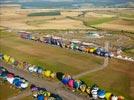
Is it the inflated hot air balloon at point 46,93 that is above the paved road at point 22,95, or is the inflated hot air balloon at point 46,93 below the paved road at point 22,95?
above

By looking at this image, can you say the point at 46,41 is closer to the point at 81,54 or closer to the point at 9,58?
the point at 81,54

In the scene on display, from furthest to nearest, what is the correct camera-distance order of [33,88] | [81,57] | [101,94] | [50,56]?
[50,56], [81,57], [33,88], [101,94]

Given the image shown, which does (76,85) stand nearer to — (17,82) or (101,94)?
(101,94)

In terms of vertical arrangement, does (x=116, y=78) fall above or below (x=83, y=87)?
below

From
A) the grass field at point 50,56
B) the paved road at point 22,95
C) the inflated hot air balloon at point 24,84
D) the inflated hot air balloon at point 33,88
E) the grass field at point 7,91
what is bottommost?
the grass field at point 50,56

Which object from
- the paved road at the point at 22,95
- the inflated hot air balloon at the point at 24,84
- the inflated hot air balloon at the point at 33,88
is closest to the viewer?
the paved road at the point at 22,95

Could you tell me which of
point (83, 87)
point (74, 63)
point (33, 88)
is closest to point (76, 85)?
point (83, 87)

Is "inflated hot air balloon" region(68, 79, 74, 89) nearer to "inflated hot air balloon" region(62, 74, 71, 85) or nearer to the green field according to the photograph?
"inflated hot air balloon" region(62, 74, 71, 85)

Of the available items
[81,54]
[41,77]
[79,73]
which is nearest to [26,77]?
[41,77]

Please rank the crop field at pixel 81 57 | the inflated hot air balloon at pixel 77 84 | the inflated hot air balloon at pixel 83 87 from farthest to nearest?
the crop field at pixel 81 57
the inflated hot air balloon at pixel 77 84
the inflated hot air balloon at pixel 83 87

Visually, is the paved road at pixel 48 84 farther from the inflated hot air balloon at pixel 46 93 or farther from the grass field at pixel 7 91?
the grass field at pixel 7 91

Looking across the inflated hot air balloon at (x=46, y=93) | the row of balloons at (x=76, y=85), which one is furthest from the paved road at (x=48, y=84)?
the inflated hot air balloon at (x=46, y=93)
